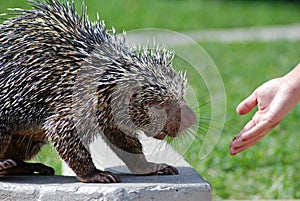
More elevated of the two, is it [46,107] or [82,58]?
[82,58]

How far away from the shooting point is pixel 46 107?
13.5 feet

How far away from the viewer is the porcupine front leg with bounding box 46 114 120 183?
4.02 meters

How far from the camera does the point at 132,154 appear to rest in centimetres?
429

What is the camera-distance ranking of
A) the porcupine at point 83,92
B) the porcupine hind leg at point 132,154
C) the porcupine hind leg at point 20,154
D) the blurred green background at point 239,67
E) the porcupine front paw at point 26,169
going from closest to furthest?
the porcupine at point 83,92
the porcupine hind leg at point 132,154
the porcupine hind leg at point 20,154
the porcupine front paw at point 26,169
the blurred green background at point 239,67

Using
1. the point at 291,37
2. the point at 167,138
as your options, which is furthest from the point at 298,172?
the point at 291,37

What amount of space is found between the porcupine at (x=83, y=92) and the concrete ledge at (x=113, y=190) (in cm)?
14

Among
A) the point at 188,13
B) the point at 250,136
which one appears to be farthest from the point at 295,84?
the point at 188,13

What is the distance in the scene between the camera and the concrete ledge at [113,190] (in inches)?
152

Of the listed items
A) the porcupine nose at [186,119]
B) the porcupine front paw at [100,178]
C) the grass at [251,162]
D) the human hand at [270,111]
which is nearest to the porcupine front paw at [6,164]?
the porcupine front paw at [100,178]

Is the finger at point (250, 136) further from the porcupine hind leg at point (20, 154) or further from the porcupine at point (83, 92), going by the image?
the porcupine hind leg at point (20, 154)

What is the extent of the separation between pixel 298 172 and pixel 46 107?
11.2ft

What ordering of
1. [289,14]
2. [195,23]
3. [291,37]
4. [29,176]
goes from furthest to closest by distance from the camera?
1. [289,14]
2. [195,23]
3. [291,37]
4. [29,176]

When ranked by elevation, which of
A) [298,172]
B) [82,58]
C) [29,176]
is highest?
[82,58]

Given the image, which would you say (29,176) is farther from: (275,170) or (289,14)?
(289,14)
